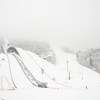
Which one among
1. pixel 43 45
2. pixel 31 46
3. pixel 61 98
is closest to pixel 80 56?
pixel 43 45

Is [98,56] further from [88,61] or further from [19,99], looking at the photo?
[19,99]

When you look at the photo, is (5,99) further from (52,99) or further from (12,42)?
(12,42)

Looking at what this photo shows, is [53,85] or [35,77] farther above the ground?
[35,77]

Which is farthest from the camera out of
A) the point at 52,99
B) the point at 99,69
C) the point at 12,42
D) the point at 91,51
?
the point at 12,42

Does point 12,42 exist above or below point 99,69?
above

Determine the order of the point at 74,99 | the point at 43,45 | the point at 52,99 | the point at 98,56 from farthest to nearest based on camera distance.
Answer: the point at 43,45 → the point at 98,56 → the point at 52,99 → the point at 74,99

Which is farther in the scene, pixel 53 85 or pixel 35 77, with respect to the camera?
pixel 35 77

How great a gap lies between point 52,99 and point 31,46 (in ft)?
483

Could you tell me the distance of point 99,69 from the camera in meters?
103

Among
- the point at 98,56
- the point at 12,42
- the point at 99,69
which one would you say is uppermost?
the point at 12,42

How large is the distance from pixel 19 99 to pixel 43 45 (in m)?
140

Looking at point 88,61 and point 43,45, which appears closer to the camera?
point 88,61

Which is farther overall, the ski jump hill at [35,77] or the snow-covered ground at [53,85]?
the ski jump hill at [35,77]

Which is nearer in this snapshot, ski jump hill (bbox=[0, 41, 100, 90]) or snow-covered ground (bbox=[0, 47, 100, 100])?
snow-covered ground (bbox=[0, 47, 100, 100])
